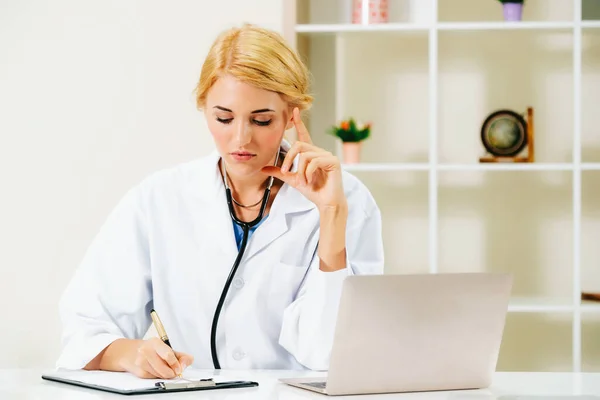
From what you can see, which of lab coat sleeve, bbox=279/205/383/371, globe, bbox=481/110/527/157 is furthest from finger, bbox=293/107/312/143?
globe, bbox=481/110/527/157

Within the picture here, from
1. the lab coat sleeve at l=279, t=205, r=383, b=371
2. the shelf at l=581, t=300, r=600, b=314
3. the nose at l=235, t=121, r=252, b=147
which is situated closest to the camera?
the lab coat sleeve at l=279, t=205, r=383, b=371

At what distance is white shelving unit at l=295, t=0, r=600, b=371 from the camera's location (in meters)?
3.24

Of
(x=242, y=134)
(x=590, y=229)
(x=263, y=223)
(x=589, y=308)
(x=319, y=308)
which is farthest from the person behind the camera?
(x=590, y=229)

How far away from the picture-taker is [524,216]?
3641 mm

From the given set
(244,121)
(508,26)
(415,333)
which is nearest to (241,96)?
(244,121)

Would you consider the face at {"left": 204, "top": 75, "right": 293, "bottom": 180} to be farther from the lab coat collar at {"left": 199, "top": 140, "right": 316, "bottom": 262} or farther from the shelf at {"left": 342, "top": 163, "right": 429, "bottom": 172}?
the shelf at {"left": 342, "top": 163, "right": 429, "bottom": 172}

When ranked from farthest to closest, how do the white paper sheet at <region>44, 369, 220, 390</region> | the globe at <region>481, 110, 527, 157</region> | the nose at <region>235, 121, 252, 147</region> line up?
the globe at <region>481, 110, 527, 157</region> < the nose at <region>235, 121, 252, 147</region> < the white paper sheet at <region>44, 369, 220, 390</region>

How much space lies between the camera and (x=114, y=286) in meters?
2.00

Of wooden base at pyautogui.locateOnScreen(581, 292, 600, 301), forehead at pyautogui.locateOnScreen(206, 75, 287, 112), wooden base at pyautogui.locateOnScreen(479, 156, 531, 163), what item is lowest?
wooden base at pyautogui.locateOnScreen(581, 292, 600, 301)

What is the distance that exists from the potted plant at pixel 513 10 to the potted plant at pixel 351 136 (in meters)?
0.68

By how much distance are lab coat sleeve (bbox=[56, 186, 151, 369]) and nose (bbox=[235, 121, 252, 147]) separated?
34 cm

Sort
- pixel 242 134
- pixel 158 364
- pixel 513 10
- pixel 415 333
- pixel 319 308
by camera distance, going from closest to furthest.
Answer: pixel 415 333, pixel 158 364, pixel 319 308, pixel 242 134, pixel 513 10

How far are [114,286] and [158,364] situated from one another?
1.57 feet

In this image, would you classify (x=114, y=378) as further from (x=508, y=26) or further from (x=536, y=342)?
(x=536, y=342)
